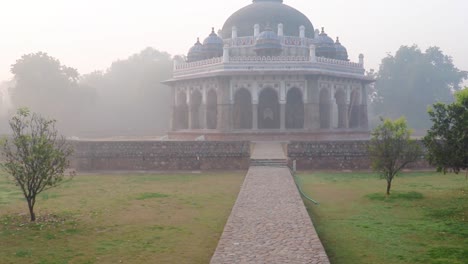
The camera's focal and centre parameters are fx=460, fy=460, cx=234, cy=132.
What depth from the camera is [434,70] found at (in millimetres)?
48656

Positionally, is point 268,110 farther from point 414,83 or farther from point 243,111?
point 414,83

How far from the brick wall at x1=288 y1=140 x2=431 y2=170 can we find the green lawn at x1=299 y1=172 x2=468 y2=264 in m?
2.78

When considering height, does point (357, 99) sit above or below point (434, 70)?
below

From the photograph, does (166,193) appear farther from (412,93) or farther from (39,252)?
(412,93)

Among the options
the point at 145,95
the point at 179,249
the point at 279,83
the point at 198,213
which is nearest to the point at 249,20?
the point at 279,83

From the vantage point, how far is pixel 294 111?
28297mm

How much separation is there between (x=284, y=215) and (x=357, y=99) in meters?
23.2

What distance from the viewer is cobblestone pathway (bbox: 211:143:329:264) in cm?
586

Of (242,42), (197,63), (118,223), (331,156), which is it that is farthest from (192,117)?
(118,223)

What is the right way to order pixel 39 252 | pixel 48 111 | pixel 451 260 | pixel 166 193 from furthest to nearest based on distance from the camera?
pixel 48 111, pixel 166 193, pixel 39 252, pixel 451 260

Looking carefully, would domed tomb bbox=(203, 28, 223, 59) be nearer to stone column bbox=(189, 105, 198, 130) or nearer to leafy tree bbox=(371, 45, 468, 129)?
stone column bbox=(189, 105, 198, 130)

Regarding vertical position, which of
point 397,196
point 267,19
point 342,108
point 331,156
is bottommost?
point 397,196

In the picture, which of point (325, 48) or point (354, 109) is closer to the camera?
point (325, 48)

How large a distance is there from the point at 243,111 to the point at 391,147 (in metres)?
16.9
